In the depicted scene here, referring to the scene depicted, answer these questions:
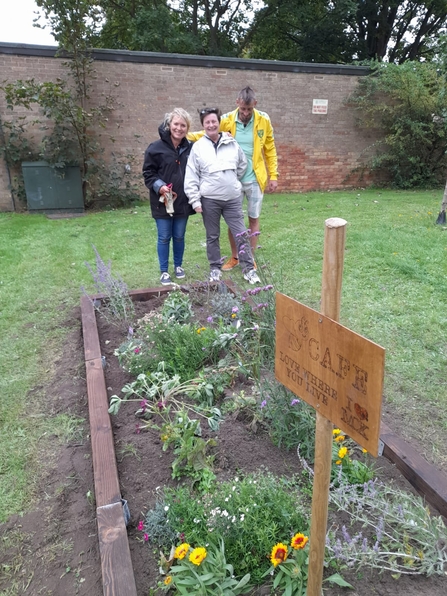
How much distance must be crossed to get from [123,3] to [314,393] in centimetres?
2140

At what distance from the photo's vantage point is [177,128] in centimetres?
417

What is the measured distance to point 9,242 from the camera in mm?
6582

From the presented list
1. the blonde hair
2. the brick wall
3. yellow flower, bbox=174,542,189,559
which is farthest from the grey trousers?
the brick wall

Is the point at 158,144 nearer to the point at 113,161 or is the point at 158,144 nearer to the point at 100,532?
the point at 100,532

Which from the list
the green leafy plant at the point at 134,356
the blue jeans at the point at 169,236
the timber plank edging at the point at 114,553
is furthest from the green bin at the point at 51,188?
the timber plank edging at the point at 114,553

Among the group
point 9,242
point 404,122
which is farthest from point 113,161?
point 404,122

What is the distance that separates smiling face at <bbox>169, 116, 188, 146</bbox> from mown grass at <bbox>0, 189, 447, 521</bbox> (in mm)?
1458

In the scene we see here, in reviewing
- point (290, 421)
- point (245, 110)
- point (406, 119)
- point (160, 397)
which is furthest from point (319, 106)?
point (290, 421)

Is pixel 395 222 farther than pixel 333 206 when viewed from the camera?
No

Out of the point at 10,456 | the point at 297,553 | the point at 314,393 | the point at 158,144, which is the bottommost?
the point at 10,456

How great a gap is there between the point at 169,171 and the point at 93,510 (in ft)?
10.7

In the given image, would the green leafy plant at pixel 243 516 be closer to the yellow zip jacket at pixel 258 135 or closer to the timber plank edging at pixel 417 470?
the timber plank edging at pixel 417 470

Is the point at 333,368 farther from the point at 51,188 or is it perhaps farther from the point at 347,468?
the point at 51,188

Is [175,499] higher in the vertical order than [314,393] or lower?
lower
